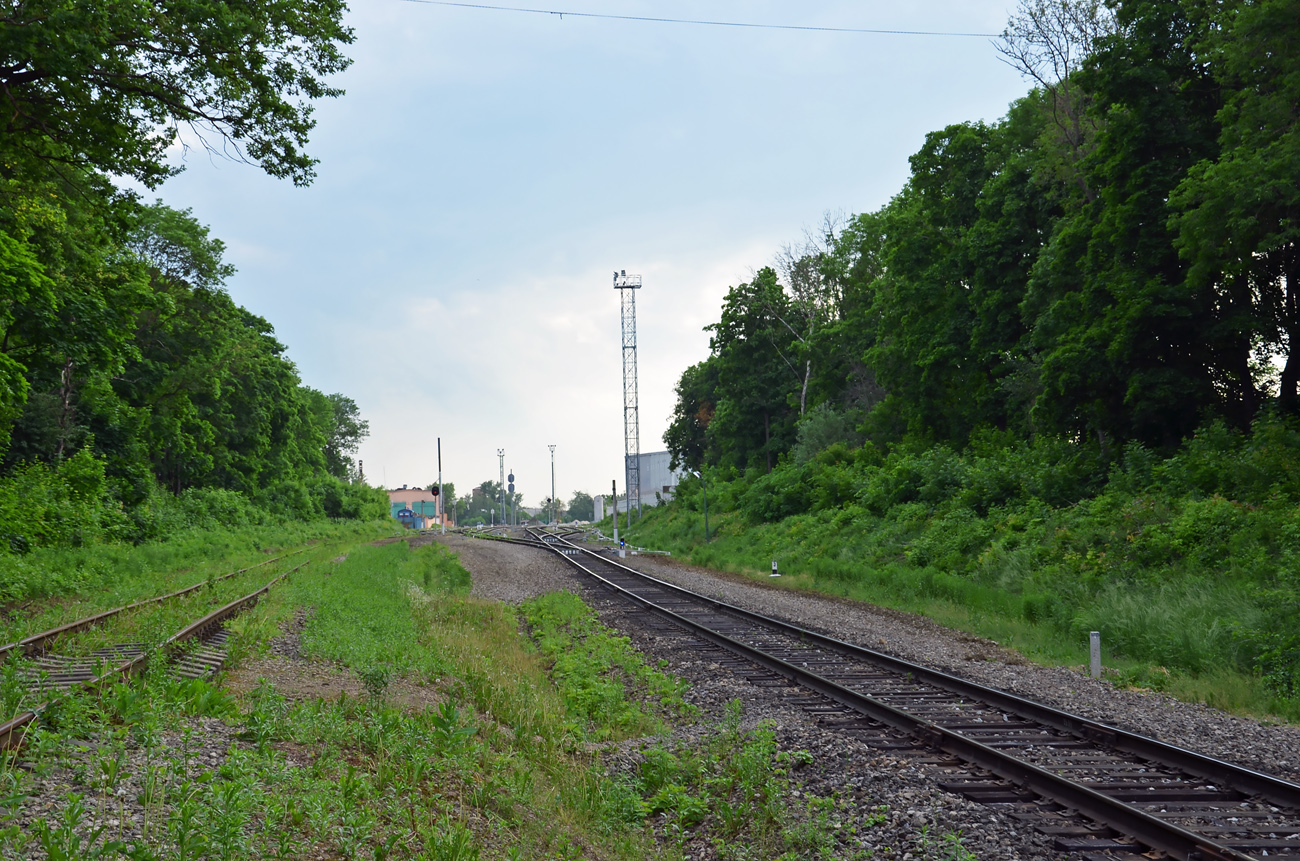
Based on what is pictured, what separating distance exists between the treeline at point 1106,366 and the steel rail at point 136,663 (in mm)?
13177

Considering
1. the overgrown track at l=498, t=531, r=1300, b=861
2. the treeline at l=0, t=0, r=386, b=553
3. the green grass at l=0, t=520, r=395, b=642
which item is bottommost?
the overgrown track at l=498, t=531, r=1300, b=861

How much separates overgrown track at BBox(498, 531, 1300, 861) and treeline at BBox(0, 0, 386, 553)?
12.3 m

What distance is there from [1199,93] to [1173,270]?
16.3 ft

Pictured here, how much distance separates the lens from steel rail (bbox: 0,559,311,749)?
5812 millimetres

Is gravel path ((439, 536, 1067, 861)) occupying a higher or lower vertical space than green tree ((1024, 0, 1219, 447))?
lower

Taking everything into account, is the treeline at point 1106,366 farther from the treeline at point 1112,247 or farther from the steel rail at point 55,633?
the steel rail at point 55,633

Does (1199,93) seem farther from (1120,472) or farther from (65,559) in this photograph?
(65,559)

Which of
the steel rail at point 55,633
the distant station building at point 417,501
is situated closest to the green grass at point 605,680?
the steel rail at point 55,633

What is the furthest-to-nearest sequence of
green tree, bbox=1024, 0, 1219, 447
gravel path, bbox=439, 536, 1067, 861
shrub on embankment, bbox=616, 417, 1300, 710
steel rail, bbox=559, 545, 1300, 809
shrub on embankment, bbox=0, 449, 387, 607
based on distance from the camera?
green tree, bbox=1024, 0, 1219, 447, shrub on embankment, bbox=0, 449, 387, 607, shrub on embankment, bbox=616, 417, 1300, 710, steel rail, bbox=559, 545, 1300, 809, gravel path, bbox=439, 536, 1067, 861

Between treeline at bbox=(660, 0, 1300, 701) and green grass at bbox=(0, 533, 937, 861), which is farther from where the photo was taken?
treeline at bbox=(660, 0, 1300, 701)

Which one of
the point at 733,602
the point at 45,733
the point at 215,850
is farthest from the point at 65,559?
the point at 215,850

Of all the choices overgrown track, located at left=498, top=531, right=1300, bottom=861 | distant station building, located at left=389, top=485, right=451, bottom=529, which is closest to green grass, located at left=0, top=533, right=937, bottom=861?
overgrown track, located at left=498, top=531, right=1300, bottom=861

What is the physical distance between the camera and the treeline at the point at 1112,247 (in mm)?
19859

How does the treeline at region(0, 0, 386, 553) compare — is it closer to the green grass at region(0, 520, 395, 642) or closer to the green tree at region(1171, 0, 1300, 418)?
the green grass at region(0, 520, 395, 642)
